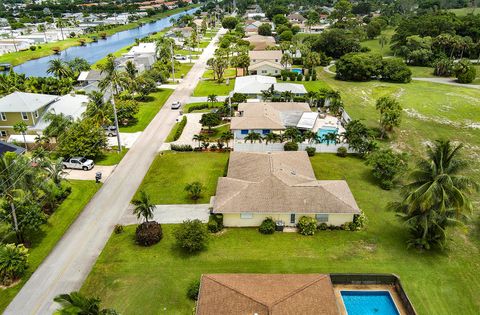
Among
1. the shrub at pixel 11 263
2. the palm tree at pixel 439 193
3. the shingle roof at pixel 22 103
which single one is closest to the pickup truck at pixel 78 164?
the shingle roof at pixel 22 103

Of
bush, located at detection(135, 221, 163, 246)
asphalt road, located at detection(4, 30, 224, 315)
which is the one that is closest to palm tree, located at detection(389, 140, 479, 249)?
bush, located at detection(135, 221, 163, 246)

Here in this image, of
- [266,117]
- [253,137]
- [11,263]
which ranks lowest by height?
[11,263]

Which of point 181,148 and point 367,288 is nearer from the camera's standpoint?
point 367,288

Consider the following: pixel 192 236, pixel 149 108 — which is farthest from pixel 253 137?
pixel 149 108

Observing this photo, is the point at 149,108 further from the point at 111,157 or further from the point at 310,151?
the point at 310,151

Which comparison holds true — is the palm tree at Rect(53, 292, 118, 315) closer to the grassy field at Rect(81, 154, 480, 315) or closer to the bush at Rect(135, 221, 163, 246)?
the grassy field at Rect(81, 154, 480, 315)

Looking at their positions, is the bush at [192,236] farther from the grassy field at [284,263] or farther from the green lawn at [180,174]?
the green lawn at [180,174]
